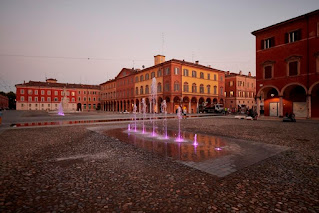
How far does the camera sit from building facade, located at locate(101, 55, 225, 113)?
37.6 metres

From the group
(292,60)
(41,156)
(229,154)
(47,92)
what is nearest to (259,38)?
(292,60)

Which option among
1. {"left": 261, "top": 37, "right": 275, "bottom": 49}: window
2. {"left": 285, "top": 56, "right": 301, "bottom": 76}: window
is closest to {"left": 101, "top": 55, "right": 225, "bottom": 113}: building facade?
{"left": 261, "top": 37, "right": 275, "bottom": 49}: window

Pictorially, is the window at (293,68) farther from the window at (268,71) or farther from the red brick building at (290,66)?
the window at (268,71)

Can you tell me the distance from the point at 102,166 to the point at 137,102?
45517 millimetres

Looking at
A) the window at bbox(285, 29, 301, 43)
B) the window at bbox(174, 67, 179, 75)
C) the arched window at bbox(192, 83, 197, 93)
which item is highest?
the window at bbox(285, 29, 301, 43)

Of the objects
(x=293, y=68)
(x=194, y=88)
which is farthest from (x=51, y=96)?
(x=293, y=68)

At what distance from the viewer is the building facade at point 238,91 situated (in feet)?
160

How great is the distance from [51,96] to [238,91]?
76.7 m

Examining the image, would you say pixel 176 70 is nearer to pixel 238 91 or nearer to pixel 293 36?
pixel 293 36

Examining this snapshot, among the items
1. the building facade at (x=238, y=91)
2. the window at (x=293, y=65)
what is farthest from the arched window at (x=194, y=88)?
the window at (x=293, y=65)

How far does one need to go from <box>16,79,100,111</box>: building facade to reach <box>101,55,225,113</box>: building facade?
33.0 m

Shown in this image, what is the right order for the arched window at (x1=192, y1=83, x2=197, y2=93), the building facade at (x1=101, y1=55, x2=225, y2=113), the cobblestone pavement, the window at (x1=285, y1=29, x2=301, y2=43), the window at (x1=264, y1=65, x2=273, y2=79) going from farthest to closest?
the arched window at (x1=192, y1=83, x2=197, y2=93) → the building facade at (x1=101, y1=55, x2=225, y2=113) → the window at (x1=264, y1=65, x2=273, y2=79) → the window at (x1=285, y1=29, x2=301, y2=43) → the cobblestone pavement

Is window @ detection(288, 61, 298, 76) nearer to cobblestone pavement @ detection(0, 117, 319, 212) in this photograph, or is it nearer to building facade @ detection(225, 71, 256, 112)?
cobblestone pavement @ detection(0, 117, 319, 212)

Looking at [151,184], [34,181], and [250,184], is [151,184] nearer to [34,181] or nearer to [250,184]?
[250,184]
